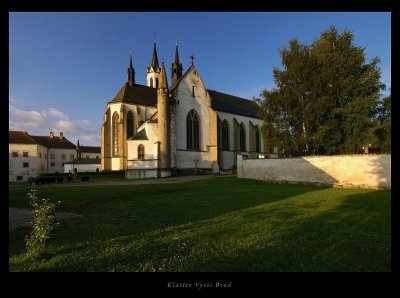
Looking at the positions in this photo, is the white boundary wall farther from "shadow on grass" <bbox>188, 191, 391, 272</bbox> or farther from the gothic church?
the gothic church

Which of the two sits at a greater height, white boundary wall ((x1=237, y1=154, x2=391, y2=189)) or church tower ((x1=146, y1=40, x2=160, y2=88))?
church tower ((x1=146, y1=40, x2=160, y2=88))

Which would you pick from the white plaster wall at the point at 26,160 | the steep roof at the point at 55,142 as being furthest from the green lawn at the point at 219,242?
the steep roof at the point at 55,142

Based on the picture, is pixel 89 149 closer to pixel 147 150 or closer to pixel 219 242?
pixel 147 150

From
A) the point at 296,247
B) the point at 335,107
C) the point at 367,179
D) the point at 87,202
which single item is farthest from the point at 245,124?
the point at 296,247

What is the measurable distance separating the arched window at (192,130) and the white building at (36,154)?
23063 mm

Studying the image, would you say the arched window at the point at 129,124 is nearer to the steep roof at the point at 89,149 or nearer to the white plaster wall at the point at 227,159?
the white plaster wall at the point at 227,159

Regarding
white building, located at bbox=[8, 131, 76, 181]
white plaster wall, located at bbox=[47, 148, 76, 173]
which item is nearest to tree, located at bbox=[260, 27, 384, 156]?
white building, located at bbox=[8, 131, 76, 181]

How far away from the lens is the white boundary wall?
1672 cm

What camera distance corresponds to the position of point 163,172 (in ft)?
116

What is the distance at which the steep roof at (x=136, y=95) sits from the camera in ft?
147

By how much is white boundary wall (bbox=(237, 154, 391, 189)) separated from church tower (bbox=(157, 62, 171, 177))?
13.3 m
